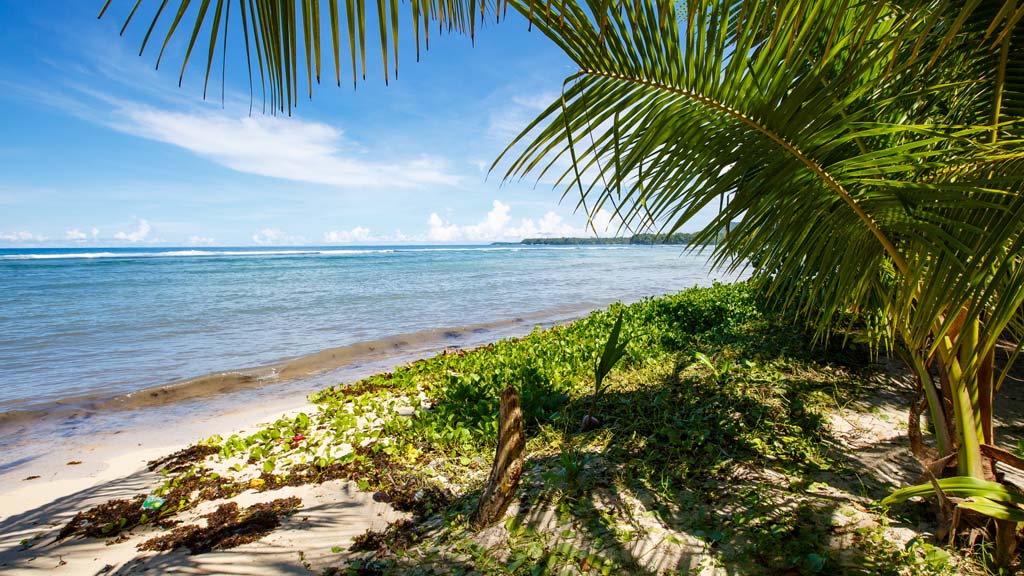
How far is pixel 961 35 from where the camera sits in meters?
1.60

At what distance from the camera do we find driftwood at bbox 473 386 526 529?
2.59m

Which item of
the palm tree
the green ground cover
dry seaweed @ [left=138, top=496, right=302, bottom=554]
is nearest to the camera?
the palm tree

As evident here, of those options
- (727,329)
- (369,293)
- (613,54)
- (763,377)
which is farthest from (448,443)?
(369,293)

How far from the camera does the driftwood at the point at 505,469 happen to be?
8.48 ft

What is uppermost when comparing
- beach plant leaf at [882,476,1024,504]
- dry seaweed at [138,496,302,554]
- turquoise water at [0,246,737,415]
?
beach plant leaf at [882,476,1024,504]

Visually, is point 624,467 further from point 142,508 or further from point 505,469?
point 142,508

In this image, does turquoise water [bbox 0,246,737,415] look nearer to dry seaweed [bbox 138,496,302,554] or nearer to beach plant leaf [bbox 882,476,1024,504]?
beach plant leaf [bbox 882,476,1024,504]

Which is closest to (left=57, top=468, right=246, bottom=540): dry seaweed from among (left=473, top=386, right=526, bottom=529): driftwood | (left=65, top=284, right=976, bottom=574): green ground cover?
(left=65, top=284, right=976, bottom=574): green ground cover

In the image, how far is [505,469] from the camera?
262cm

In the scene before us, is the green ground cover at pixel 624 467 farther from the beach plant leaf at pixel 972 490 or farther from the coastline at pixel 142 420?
the coastline at pixel 142 420

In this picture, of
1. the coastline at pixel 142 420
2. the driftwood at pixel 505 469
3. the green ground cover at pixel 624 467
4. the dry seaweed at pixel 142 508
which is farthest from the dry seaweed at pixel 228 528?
the coastline at pixel 142 420

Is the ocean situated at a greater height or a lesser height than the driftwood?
lesser

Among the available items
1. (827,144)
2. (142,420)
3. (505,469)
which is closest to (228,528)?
(505,469)

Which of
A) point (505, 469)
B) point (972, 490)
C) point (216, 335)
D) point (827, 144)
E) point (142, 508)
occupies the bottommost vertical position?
point (216, 335)
